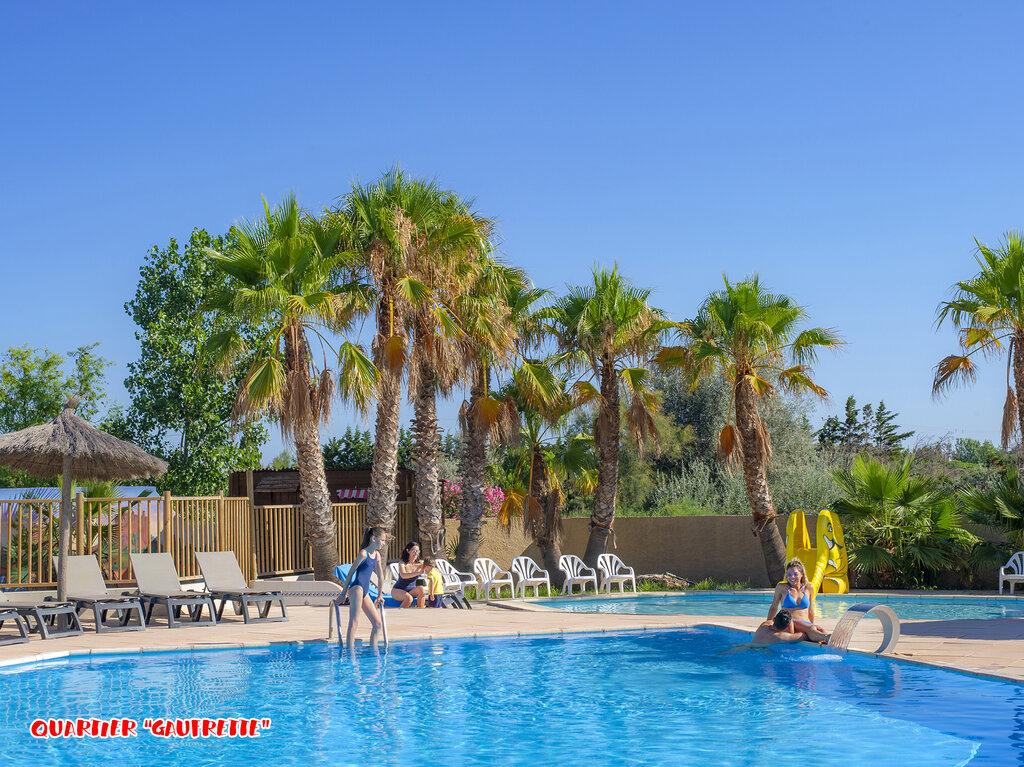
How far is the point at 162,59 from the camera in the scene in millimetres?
16828

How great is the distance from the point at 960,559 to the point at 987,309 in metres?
4.60

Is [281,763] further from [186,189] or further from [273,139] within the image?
[186,189]

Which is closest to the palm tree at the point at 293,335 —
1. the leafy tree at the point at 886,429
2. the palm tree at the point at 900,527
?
the palm tree at the point at 900,527

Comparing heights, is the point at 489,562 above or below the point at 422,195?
below

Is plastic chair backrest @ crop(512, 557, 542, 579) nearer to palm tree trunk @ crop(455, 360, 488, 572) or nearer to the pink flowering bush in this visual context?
palm tree trunk @ crop(455, 360, 488, 572)

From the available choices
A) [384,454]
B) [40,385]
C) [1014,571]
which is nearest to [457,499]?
[384,454]

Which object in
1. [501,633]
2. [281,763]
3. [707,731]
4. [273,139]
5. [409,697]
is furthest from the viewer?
[273,139]

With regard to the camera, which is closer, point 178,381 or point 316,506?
point 316,506

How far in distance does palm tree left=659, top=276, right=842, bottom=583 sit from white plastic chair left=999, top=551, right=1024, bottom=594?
3877 mm

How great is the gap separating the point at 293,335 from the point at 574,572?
24.2ft

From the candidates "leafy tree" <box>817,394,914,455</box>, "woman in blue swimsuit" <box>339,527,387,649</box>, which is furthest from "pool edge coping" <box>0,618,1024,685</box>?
"leafy tree" <box>817,394,914,455</box>

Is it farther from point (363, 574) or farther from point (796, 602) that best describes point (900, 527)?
point (363, 574)

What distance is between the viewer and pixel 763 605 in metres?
16.6

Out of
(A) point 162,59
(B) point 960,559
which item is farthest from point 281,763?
(B) point 960,559
